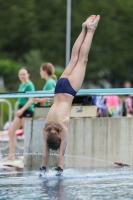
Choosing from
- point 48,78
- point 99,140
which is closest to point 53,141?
point 99,140


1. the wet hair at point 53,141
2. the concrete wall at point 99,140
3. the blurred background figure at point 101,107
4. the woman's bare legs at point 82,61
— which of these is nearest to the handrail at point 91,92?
the concrete wall at point 99,140

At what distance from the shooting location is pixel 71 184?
38.8ft

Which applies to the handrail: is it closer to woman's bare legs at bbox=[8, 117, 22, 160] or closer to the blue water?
the blue water

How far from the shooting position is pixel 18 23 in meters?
62.0

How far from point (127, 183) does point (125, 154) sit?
385 cm

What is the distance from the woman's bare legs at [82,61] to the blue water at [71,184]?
1.47m

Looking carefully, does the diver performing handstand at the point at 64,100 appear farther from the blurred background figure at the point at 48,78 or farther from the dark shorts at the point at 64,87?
the blurred background figure at the point at 48,78

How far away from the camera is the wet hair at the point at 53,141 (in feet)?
43.6

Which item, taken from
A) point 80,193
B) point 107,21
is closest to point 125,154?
point 80,193

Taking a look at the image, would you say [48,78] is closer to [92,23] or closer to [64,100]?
[92,23]

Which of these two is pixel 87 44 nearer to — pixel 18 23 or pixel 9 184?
pixel 9 184

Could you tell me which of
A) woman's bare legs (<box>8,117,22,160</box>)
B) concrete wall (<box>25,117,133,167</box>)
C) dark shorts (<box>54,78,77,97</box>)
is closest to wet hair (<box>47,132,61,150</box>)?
dark shorts (<box>54,78,77,97</box>)

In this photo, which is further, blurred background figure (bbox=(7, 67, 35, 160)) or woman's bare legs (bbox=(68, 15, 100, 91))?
blurred background figure (bbox=(7, 67, 35, 160))

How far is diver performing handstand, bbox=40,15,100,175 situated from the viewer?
13.4 m
